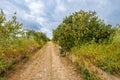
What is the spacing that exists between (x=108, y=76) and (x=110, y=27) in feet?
28.9

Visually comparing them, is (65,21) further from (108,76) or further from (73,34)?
(108,76)

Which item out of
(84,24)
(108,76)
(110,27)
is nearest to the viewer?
(108,76)

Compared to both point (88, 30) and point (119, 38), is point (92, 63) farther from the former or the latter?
point (88, 30)

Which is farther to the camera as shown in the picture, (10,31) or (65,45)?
(65,45)

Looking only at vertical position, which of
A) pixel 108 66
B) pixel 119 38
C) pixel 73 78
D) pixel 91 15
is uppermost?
pixel 91 15


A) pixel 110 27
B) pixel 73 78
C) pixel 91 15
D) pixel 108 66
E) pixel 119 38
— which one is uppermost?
pixel 91 15

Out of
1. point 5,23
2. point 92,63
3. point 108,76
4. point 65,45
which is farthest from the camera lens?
point 65,45

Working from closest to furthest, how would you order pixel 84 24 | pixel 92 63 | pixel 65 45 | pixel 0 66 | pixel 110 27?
pixel 0 66 < pixel 92 63 < pixel 110 27 < pixel 84 24 < pixel 65 45

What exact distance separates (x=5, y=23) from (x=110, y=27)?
8318 millimetres

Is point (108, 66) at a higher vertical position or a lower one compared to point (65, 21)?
lower

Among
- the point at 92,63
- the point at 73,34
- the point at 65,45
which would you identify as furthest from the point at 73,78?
the point at 65,45

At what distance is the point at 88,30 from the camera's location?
19.1 metres

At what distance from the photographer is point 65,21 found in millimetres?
23234

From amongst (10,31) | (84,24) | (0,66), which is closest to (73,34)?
(84,24)
